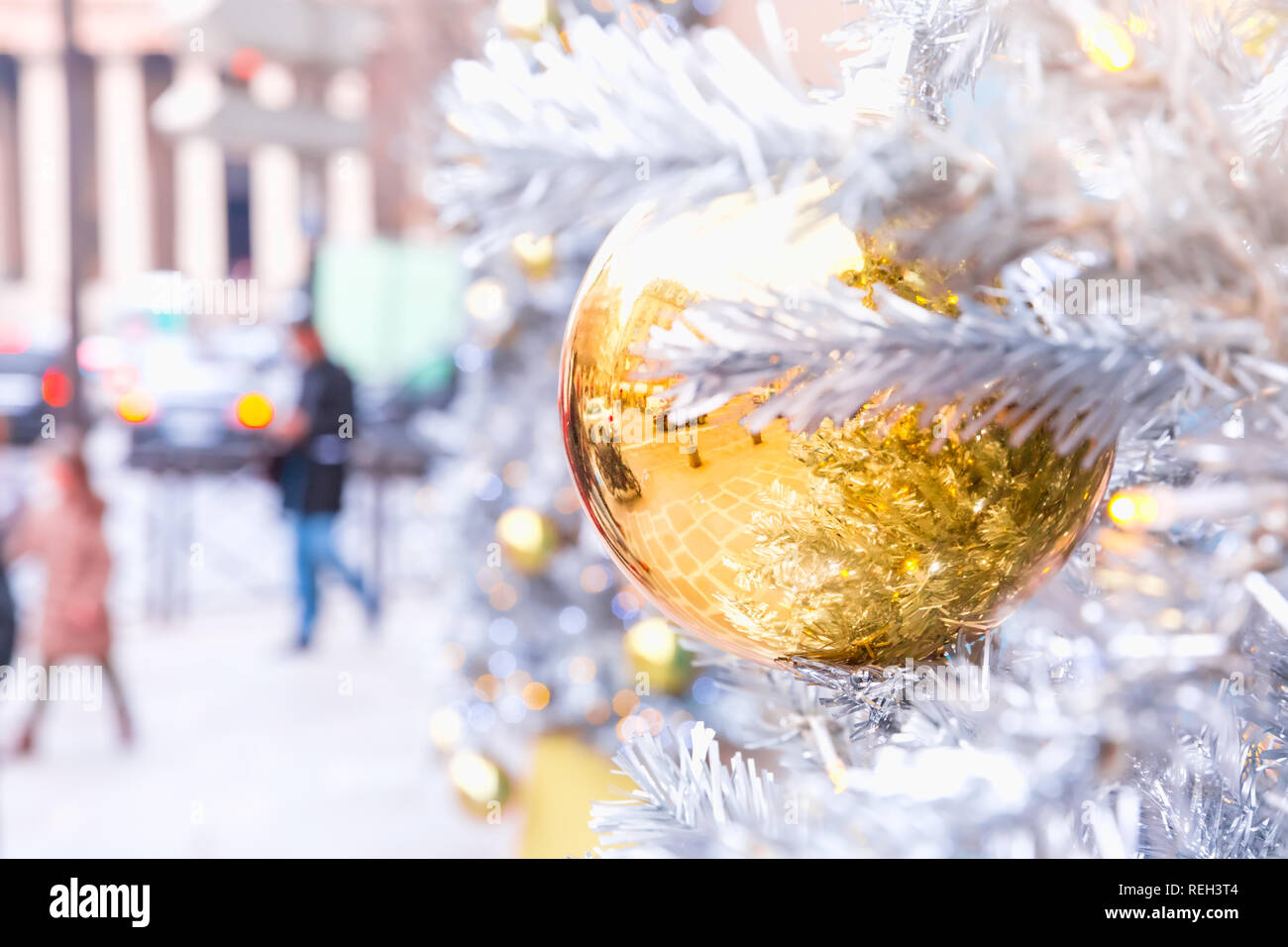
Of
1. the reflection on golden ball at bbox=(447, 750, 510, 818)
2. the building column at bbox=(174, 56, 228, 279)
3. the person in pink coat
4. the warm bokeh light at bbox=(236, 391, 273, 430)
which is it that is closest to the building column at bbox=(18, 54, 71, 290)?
the building column at bbox=(174, 56, 228, 279)

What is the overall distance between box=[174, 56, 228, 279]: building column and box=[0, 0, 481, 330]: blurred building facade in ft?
0.03

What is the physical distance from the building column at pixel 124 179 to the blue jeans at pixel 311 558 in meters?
4.44

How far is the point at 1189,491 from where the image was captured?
0.49m

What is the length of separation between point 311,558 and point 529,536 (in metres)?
1.75

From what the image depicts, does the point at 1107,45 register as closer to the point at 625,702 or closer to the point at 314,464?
the point at 625,702

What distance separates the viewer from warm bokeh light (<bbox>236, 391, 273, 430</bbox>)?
398 centimetres

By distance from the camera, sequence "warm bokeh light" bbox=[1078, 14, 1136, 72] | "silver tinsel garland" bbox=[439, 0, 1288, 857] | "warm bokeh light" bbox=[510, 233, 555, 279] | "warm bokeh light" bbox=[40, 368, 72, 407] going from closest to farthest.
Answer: "silver tinsel garland" bbox=[439, 0, 1288, 857], "warm bokeh light" bbox=[1078, 14, 1136, 72], "warm bokeh light" bbox=[510, 233, 555, 279], "warm bokeh light" bbox=[40, 368, 72, 407]

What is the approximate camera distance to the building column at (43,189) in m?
6.77

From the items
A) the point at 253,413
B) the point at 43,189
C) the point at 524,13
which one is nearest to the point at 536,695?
the point at 524,13

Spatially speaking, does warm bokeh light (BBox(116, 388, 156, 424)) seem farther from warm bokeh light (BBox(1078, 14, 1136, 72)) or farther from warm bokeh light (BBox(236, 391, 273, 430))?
warm bokeh light (BBox(1078, 14, 1136, 72))

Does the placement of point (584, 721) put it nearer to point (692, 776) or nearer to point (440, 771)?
point (440, 771)

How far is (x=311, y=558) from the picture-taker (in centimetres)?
319
